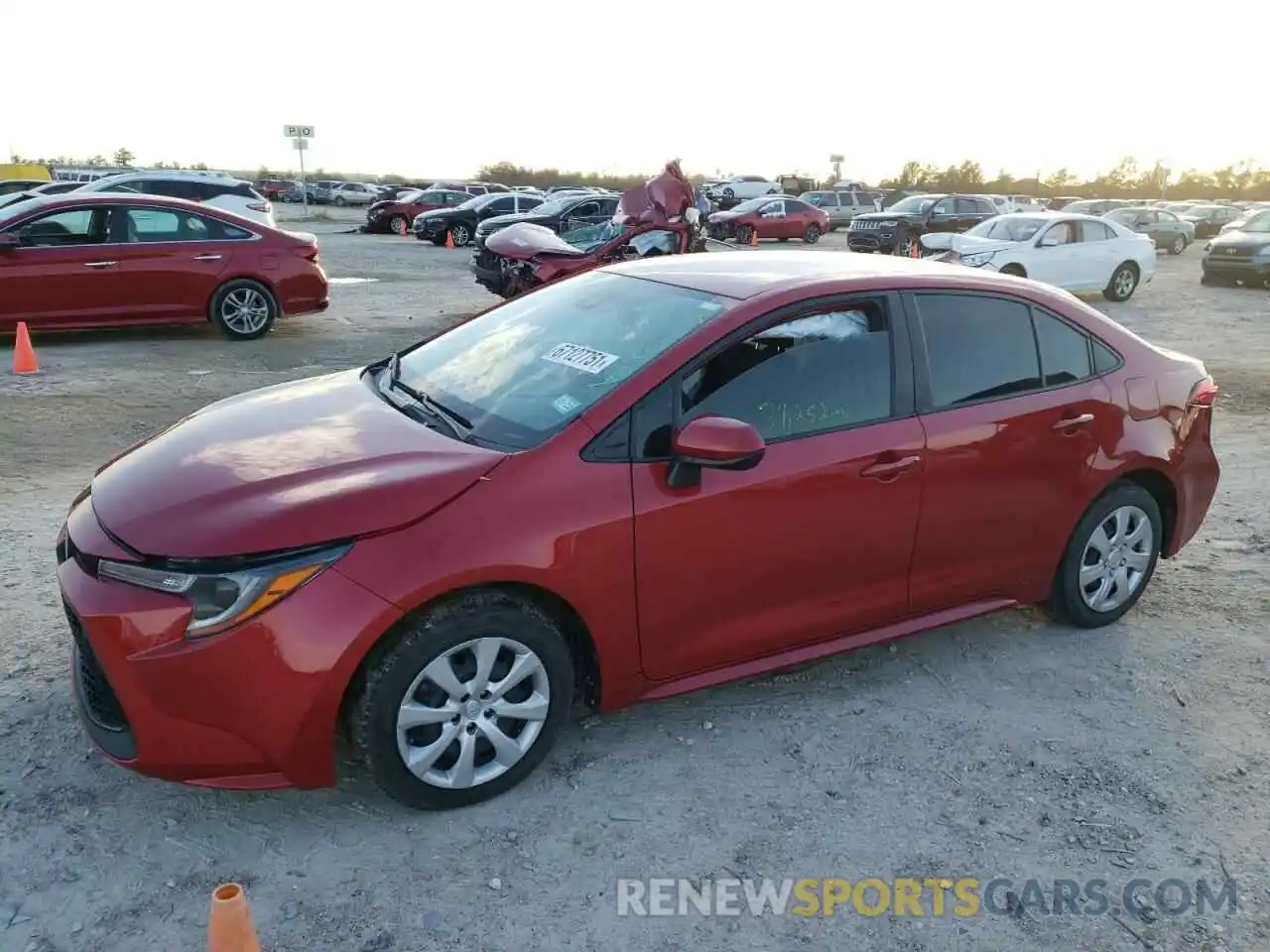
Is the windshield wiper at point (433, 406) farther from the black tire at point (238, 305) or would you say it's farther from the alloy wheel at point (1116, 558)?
the black tire at point (238, 305)

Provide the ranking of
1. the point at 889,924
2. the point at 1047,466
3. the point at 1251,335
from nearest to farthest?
the point at 889,924 < the point at 1047,466 < the point at 1251,335

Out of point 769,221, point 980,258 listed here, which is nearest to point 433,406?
point 980,258

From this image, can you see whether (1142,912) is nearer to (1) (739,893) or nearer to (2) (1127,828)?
(2) (1127,828)

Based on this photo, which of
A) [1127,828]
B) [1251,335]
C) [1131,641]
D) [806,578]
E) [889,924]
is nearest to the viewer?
[889,924]

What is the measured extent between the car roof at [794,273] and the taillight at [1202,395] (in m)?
0.79

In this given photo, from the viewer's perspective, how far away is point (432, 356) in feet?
13.5

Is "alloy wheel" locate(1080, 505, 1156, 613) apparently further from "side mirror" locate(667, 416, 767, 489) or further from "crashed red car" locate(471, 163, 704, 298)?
"crashed red car" locate(471, 163, 704, 298)

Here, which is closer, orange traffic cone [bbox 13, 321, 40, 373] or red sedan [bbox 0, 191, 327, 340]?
orange traffic cone [bbox 13, 321, 40, 373]

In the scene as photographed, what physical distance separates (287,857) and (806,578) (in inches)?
73.3

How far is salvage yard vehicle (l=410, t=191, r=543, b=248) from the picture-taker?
90.4 feet

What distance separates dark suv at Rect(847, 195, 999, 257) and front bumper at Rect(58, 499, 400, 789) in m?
22.0

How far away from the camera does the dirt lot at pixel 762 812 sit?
2689mm

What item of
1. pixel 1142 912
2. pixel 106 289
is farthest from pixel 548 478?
pixel 106 289

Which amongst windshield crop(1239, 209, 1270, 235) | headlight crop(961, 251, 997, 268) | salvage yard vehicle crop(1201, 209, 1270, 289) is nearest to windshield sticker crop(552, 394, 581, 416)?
headlight crop(961, 251, 997, 268)
